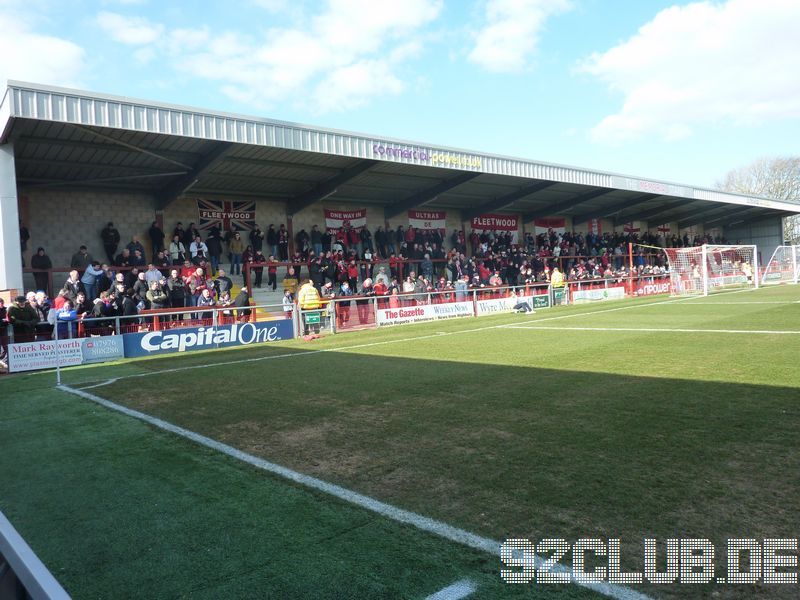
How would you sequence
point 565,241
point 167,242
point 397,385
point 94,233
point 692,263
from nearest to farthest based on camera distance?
point 397,385
point 94,233
point 167,242
point 692,263
point 565,241

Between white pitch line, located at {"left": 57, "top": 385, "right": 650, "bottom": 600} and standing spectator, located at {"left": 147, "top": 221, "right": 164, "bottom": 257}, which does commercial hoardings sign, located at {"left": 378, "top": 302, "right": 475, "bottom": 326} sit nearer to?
standing spectator, located at {"left": 147, "top": 221, "right": 164, "bottom": 257}

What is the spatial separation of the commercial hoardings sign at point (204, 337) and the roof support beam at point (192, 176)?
620 centimetres

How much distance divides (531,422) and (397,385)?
2.88m

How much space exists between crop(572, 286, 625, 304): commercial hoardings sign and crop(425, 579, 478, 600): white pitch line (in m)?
24.9

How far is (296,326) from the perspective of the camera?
55.9ft

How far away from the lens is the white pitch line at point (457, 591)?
2.66 m

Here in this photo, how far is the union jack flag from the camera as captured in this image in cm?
2347

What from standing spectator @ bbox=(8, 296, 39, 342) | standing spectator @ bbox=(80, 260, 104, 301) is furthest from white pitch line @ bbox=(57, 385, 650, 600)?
standing spectator @ bbox=(80, 260, 104, 301)

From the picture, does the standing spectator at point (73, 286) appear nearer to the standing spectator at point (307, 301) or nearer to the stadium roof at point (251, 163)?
the stadium roof at point (251, 163)

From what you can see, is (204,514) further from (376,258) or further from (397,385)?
(376,258)

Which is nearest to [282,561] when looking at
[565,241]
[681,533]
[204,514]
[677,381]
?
[204,514]

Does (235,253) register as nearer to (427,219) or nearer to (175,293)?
(175,293)

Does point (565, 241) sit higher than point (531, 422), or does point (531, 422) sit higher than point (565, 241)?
point (565, 241)

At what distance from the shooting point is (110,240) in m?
19.9
